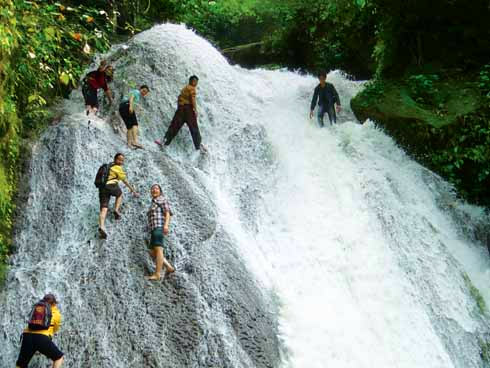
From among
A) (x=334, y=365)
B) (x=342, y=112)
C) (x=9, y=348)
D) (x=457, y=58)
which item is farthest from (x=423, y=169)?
(x=9, y=348)

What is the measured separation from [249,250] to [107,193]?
2639mm

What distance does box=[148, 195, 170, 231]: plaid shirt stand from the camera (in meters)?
8.50

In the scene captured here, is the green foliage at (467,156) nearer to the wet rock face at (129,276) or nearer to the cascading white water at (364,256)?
the cascading white water at (364,256)

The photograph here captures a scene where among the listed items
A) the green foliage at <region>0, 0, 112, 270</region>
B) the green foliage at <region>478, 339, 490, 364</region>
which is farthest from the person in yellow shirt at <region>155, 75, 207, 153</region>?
the green foliage at <region>478, 339, 490, 364</region>

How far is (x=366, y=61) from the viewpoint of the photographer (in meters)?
17.6

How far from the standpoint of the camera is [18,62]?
32.8 feet

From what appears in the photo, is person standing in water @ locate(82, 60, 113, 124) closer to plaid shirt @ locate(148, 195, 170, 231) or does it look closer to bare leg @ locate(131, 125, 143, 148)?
bare leg @ locate(131, 125, 143, 148)

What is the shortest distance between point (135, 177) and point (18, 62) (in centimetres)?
302

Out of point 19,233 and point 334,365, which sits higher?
point 19,233

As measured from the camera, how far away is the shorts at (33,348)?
6.91m

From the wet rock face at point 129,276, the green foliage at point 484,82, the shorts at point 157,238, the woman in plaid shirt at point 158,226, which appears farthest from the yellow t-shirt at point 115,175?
the green foliage at point 484,82

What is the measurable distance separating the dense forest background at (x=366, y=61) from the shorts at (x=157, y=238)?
2463 millimetres

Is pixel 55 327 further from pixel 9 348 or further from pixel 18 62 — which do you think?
pixel 18 62

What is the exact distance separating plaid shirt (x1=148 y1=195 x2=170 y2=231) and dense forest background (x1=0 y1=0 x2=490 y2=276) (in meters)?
2.27
